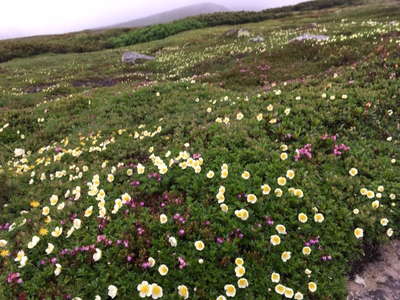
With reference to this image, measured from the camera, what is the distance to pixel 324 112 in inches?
322

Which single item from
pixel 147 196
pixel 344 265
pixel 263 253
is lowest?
pixel 344 265

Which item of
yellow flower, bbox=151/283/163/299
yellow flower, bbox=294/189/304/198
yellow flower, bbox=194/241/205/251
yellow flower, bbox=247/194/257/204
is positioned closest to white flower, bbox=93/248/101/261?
yellow flower, bbox=151/283/163/299

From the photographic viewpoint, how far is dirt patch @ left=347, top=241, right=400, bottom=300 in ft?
15.1

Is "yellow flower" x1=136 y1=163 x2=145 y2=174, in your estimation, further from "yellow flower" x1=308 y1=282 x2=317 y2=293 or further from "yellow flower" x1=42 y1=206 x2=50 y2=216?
"yellow flower" x1=308 y1=282 x2=317 y2=293

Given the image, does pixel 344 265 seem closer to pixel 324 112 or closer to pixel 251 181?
pixel 251 181

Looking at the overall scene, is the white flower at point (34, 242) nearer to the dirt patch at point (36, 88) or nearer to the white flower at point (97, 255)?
the white flower at point (97, 255)

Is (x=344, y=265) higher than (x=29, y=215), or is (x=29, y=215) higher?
(x=29, y=215)

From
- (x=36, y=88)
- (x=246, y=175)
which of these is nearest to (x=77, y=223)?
(x=246, y=175)

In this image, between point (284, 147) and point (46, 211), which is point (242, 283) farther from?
point (46, 211)

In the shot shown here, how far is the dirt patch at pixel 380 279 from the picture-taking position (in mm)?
4613

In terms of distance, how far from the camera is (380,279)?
4.86 m

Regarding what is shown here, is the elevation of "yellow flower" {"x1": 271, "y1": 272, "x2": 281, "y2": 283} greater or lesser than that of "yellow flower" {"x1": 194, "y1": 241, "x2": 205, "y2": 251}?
lesser

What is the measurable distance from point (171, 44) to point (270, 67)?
89.4ft

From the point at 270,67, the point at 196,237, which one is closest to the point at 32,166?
the point at 196,237
